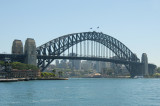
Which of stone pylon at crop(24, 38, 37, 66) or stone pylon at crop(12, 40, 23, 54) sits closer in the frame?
stone pylon at crop(24, 38, 37, 66)

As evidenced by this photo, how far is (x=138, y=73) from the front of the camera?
198750mm

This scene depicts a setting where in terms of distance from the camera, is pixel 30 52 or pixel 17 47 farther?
pixel 17 47

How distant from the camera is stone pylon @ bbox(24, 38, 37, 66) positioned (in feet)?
451

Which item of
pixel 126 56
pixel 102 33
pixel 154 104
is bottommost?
pixel 154 104

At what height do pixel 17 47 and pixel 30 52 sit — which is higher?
pixel 17 47

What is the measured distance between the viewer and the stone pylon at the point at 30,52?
13750cm

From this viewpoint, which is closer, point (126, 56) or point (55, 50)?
point (55, 50)

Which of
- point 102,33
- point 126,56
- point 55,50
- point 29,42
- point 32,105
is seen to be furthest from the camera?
point 126,56

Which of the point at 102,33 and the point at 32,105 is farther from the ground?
the point at 102,33

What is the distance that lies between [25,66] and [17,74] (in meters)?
5.37

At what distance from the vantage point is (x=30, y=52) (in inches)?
5443

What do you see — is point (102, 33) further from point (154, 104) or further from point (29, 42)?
point (154, 104)

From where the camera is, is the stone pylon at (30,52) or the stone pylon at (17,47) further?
the stone pylon at (17,47)

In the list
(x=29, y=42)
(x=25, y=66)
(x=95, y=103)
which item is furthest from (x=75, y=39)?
(x=95, y=103)
